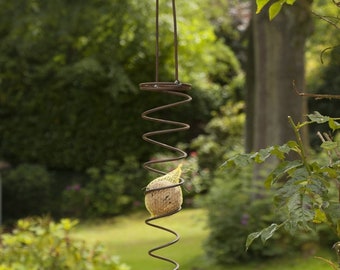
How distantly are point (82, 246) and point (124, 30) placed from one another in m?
8.70

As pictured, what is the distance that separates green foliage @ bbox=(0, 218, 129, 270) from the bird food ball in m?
2.54

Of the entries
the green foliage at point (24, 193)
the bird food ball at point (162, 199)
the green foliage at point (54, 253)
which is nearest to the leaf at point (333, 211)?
the bird food ball at point (162, 199)

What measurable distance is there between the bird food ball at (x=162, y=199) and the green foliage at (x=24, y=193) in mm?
10655

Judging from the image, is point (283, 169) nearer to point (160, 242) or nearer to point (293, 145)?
point (293, 145)

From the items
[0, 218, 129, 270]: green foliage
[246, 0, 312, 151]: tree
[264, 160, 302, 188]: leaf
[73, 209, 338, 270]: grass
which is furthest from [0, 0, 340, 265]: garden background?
[264, 160, 302, 188]: leaf

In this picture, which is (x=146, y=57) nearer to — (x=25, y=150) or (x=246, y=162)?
(x=25, y=150)

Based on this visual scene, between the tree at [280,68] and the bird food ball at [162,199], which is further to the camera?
the tree at [280,68]

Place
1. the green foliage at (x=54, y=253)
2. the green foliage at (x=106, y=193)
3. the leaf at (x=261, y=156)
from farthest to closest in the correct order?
the green foliage at (x=106, y=193) < the green foliage at (x=54, y=253) < the leaf at (x=261, y=156)

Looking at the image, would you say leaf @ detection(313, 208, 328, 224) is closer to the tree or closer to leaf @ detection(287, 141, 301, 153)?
leaf @ detection(287, 141, 301, 153)

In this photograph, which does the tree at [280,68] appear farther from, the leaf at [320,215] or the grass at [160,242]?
the leaf at [320,215]

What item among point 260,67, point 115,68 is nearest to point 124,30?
point 115,68

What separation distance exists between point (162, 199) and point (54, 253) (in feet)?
9.25

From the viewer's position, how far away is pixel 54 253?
17.5 ft

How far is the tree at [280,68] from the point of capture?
28.6ft
